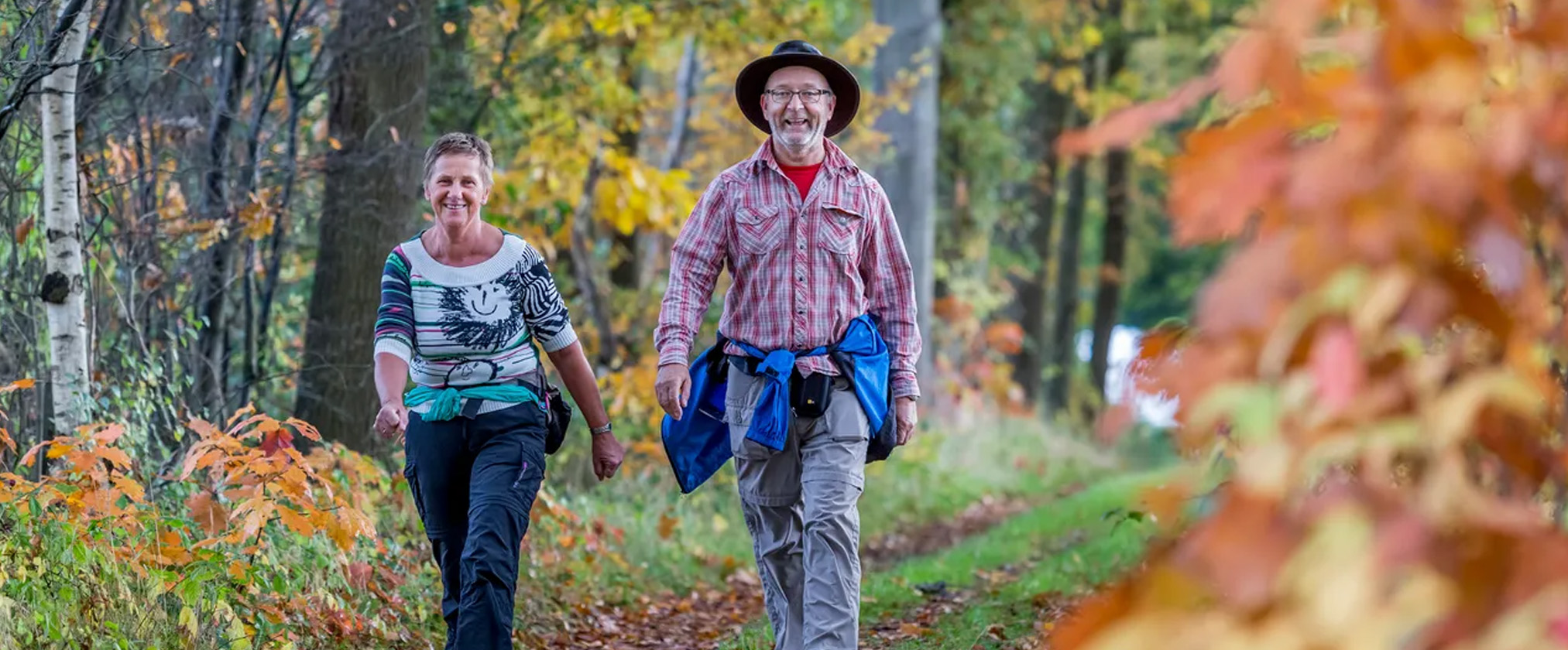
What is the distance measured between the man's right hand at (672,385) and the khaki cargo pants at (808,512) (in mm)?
161

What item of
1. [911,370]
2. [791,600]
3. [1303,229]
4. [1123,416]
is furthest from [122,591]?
[1303,229]

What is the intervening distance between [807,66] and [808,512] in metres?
1.56

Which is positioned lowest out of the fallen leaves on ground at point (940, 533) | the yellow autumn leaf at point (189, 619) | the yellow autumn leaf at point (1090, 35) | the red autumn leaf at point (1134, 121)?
the fallen leaves on ground at point (940, 533)

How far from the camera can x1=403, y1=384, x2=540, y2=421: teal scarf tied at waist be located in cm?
511

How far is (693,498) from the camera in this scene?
417 inches

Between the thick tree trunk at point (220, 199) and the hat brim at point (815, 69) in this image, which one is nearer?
the hat brim at point (815, 69)

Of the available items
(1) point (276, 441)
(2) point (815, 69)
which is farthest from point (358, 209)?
(2) point (815, 69)

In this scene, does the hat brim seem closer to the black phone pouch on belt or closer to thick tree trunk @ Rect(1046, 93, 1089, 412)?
the black phone pouch on belt

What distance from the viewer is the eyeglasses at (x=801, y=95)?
5.56 meters

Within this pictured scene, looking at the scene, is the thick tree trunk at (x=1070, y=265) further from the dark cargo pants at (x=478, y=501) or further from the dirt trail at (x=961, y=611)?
the dark cargo pants at (x=478, y=501)

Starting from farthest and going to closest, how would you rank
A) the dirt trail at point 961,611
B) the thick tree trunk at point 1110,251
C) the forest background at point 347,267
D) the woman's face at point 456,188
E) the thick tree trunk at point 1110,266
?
1. the thick tree trunk at point 1110,266
2. the thick tree trunk at point 1110,251
3. the dirt trail at point 961,611
4. the woman's face at point 456,188
5. the forest background at point 347,267

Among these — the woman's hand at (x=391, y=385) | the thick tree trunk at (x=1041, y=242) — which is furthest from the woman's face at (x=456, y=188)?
the thick tree trunk at (x=1041, y=242)

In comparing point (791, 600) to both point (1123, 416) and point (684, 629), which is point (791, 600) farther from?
point (1123, 416)

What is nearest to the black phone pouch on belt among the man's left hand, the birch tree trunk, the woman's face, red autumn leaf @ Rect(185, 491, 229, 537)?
the man's left hand
